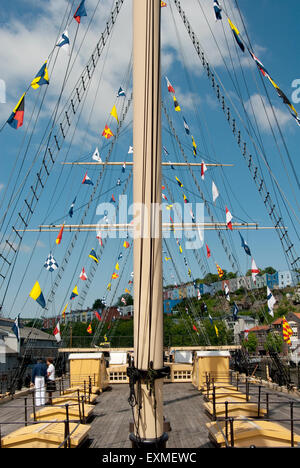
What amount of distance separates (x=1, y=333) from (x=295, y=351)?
6173 centimetres

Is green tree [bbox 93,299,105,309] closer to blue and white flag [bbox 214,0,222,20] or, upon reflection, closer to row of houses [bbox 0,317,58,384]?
row of houses [bbox 0,317,58,384]

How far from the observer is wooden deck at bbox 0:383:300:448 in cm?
796

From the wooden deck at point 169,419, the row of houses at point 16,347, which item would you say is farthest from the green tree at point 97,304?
the wooden deck at point 169,419

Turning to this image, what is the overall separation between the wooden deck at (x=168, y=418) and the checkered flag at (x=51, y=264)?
1073cm

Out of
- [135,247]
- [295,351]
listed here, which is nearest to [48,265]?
[135,247]

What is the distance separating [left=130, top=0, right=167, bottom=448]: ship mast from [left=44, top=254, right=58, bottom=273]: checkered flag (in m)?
19.4

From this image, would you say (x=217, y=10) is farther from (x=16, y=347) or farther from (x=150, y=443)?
(x=16, y=347)

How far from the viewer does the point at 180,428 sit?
29.5ft

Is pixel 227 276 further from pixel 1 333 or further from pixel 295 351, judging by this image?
pixel 1 333

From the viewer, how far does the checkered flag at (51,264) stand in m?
24.5

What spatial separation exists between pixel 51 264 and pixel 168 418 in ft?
53.7

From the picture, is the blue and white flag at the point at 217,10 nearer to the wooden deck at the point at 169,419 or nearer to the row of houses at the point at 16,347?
the wooden deck at the point at 169,419

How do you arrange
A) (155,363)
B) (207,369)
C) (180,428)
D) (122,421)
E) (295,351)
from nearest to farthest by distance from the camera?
(155,363)
(180,428)
(122,421)
(207,369)
(295,351)
